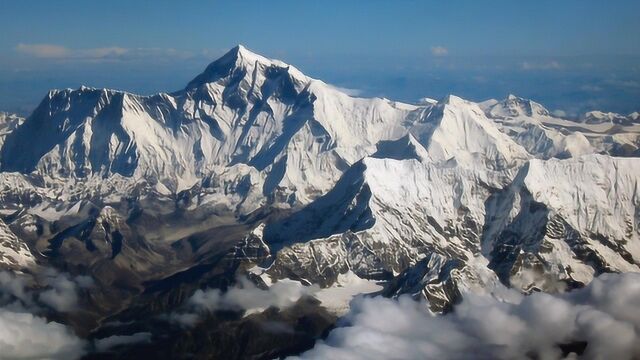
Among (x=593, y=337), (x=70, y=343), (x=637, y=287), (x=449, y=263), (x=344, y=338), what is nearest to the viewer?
(x=593, y=337)

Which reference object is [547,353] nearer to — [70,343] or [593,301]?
[593,301]

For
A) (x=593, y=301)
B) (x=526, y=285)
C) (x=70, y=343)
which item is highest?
(x=593, y=301)

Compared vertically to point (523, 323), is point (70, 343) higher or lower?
lower

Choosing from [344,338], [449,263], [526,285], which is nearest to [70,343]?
[344,338]

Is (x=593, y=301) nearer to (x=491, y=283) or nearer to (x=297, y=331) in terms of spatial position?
(x=491, y=283)

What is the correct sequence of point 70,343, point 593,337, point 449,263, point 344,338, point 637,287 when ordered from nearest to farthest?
1. point 593,337
2. point 637,287
3. point 344,338
4. point 449,263
5. point 70,343

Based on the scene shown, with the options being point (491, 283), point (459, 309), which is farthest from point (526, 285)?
point (459, 309)

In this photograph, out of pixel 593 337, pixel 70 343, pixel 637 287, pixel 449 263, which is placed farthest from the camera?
pixel 70 343

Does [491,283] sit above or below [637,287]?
below

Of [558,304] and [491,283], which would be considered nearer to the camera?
[558,304]
